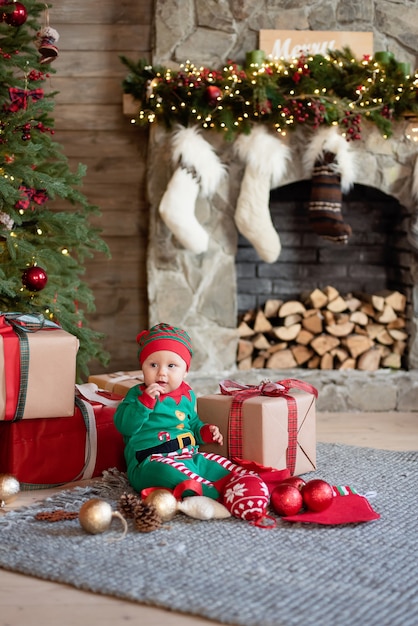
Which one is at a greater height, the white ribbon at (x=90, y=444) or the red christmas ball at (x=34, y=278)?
the red christmas ball at (x=34, y=278)

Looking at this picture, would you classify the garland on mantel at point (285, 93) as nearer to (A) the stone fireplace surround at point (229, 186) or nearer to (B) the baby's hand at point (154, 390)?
(A) the stone fireplace surround at point (229, 186)

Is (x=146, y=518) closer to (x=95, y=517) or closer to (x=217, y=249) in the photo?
(x=95, y=517)

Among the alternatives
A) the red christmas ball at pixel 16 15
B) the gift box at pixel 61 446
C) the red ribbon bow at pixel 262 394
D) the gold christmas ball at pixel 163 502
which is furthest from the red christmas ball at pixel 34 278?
the gold christmas ball at pixel 163 502

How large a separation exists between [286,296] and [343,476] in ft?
5.75

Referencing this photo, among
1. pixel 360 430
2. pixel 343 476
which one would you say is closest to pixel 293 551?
pixel 343 476

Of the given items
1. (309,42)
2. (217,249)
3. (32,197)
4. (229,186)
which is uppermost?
(309,42)

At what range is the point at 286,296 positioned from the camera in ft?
13.9

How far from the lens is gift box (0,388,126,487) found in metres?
2.45

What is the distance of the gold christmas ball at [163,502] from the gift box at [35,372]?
49 cm

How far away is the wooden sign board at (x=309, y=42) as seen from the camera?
12.5 ft

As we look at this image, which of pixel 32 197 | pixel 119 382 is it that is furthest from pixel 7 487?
pixel 32 197

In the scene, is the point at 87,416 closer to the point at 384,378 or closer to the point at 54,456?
the point at 54,456

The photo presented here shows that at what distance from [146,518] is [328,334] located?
2.23 m

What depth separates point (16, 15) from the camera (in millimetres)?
2889
